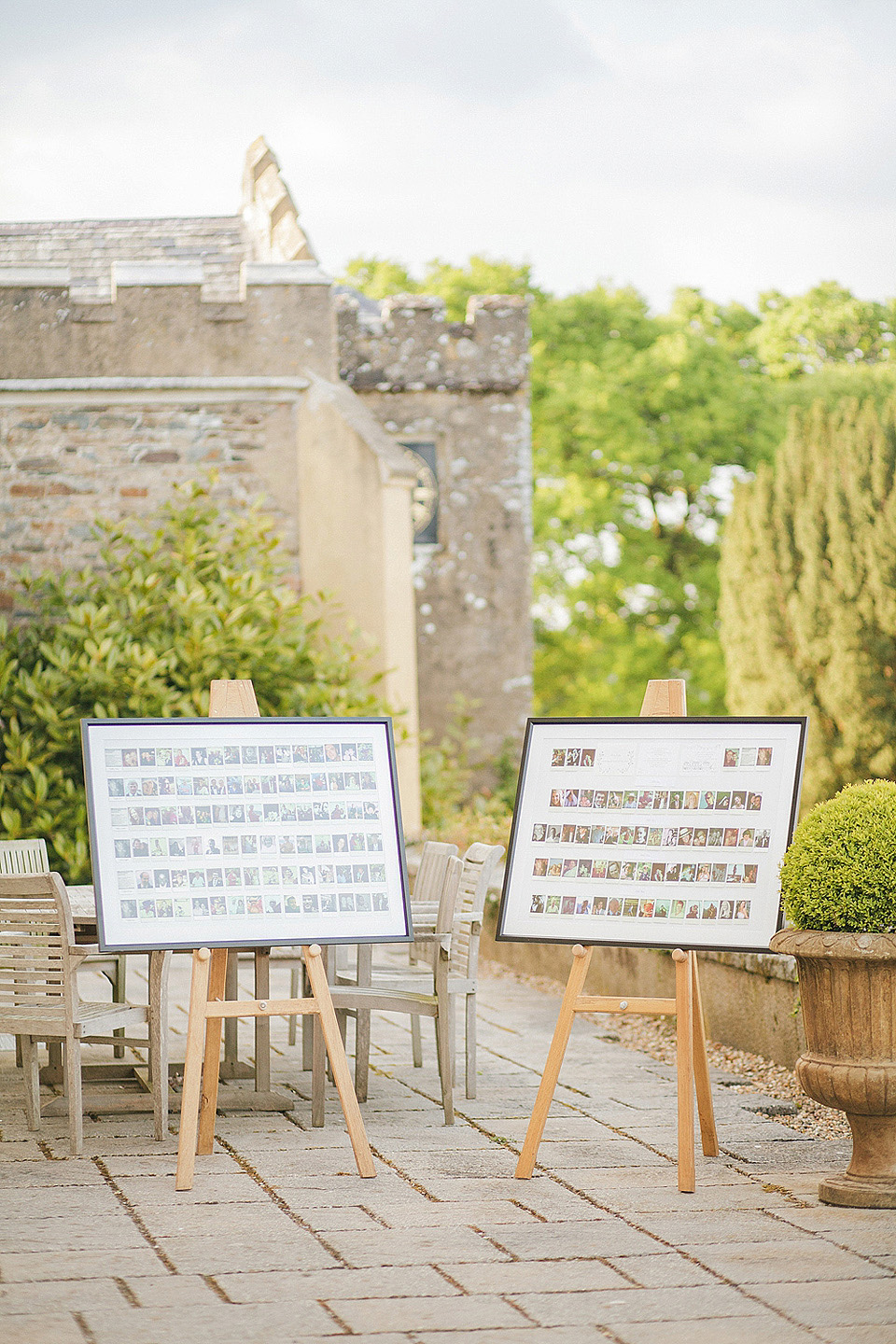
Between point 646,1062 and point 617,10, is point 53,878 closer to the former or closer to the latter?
point 646,1062

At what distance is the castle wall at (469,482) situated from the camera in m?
17.9

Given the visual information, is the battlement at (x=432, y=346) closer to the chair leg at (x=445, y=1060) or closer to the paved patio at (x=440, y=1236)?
the paved patio at (x=440, y=1236)

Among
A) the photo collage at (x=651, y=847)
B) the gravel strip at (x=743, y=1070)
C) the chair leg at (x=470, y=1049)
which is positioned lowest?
the gravel strip at (x=743, y=1070)

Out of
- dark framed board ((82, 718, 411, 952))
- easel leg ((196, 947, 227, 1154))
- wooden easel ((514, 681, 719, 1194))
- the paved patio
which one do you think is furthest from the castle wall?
wooden easel ((514, 681, 719, 1194))

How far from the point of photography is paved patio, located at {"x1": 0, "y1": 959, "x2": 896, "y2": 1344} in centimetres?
364

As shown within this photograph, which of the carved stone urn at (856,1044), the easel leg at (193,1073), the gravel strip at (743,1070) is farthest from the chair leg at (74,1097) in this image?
the gravel strip at (743,1070)

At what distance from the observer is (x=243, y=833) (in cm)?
528

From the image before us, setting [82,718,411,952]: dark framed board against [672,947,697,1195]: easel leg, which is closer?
[672,947,697,1195]: easel leg

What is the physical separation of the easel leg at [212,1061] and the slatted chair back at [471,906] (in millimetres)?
1004

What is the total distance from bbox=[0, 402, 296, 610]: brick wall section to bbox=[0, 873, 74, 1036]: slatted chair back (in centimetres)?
613

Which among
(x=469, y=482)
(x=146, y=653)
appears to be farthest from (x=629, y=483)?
(x=146, y=653)

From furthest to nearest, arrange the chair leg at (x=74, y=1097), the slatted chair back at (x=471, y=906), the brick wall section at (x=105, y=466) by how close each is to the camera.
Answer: the brick wall section at (x=105, y=466), the slatted chair back at (x=471, y=906), the chair leg at (x=74, y=1097)

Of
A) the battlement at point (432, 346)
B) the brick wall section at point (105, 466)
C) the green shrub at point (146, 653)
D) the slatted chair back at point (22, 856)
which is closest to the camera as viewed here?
the slatted chair back at point (22, 856)

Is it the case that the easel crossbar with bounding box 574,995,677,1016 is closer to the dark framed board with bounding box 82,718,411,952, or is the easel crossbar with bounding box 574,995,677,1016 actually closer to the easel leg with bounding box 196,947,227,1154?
the dark framed board with bounding box 82,718,411,952
